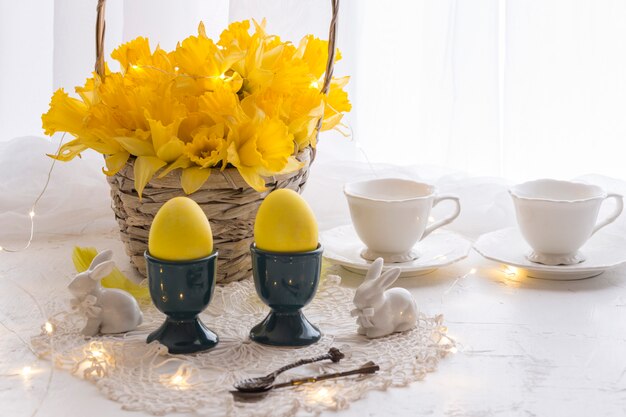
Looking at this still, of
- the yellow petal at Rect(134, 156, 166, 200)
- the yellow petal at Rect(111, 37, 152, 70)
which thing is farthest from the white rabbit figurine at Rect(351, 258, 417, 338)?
the yellow petal at Rect(111, 37, 152, 70)

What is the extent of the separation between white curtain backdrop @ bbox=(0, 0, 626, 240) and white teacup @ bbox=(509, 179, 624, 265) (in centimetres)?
22

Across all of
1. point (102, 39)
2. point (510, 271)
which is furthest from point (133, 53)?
point (510, 271)

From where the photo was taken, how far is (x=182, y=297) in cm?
82

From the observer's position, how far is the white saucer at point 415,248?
1070 mm

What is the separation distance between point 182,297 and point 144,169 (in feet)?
0.59

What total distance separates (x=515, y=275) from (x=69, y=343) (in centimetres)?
54

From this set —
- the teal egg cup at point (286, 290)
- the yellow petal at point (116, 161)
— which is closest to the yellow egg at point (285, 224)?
the teal egg cup at point (286, 290)

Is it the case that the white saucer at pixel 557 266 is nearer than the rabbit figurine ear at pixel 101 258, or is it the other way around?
the rabbit figurine ear at pixel 101 258

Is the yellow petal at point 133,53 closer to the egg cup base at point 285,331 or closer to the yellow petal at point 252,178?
the yellow petal at point 252,178

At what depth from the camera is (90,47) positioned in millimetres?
1425

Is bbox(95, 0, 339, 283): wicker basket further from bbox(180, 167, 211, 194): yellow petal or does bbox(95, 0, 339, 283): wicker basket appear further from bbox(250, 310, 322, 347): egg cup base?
bbox(250, 310, 322, 347): egg cup base

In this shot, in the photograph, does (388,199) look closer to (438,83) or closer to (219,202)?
(219,202)

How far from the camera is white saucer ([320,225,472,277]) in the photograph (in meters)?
1.07

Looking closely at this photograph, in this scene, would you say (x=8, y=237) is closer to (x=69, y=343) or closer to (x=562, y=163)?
(x=69, y=343)
